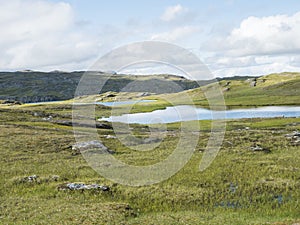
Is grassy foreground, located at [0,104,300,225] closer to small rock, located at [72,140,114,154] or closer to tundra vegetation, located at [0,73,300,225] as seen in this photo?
tundra vegetation, located at [0,73,300,225]

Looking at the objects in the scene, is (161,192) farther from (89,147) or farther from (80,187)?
(89,147)

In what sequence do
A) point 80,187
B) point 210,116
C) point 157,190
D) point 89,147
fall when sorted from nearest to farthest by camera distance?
1. point 157,190
2. point 80,187
3. point 89,147
4. point 210,116

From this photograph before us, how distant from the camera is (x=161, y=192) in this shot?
32.8m

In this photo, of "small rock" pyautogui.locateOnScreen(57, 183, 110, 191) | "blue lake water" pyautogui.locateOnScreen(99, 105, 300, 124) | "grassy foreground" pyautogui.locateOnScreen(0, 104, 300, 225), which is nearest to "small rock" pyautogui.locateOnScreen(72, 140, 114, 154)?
"grassy foreground" pyautogui.locateOnScreen(0, 104, 300, 225)

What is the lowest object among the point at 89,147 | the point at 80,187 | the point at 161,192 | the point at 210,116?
the point at 161,192

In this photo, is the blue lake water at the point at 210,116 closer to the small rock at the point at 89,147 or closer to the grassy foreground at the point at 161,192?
the small rock at the point at 89,147

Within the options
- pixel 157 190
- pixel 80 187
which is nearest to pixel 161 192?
pixel 157 190

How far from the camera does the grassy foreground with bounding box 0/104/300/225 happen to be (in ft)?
85.2

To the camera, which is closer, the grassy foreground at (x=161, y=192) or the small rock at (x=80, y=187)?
the grassy foreground at (x=161, y=192)

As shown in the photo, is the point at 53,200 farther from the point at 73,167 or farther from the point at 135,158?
the point at 135,158

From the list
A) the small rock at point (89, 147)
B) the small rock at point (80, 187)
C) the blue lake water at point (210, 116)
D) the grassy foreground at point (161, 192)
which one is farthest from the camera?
the blue lake water at point (210, 116)

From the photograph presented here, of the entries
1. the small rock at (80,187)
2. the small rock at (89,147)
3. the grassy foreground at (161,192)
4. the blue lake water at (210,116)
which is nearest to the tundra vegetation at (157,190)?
the grassy foreground at (161,192)

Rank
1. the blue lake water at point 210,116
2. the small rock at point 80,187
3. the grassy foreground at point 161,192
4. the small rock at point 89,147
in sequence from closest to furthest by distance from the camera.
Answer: the grassy foreground at point 161,192 < the small rock at point 80,187 < the small rock at point 89,147 < the blue lake water at point 210,116

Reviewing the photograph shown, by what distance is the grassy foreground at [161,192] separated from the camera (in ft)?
85.2
